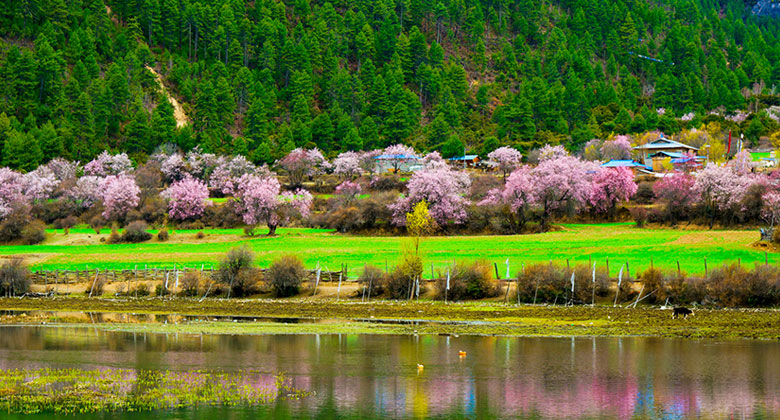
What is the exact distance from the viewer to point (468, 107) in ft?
645

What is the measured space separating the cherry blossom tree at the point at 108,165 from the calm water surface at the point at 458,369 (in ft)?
287

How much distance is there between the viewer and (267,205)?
11112 centimetres

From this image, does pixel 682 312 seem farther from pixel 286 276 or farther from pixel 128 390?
pixel 128 390

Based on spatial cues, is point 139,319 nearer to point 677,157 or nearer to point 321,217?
point 321,217

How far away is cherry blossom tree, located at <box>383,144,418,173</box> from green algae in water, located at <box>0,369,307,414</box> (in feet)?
378

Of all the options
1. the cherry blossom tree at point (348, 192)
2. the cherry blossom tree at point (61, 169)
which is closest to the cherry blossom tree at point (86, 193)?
the cherry blossom tree at point (61, 169)

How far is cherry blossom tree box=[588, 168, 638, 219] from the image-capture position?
11388 centimetres

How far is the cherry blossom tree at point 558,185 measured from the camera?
107 m

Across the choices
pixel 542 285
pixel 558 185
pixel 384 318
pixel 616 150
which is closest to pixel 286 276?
pixel 384 318

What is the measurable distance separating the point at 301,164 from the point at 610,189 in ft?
171

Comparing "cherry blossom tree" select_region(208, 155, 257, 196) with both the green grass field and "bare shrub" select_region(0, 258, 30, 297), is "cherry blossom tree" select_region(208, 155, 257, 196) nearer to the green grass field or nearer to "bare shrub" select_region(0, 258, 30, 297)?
the green grass field

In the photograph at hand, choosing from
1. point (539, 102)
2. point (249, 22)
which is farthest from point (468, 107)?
point (249, 22)

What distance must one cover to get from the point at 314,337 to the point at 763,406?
Result: 25412 mm

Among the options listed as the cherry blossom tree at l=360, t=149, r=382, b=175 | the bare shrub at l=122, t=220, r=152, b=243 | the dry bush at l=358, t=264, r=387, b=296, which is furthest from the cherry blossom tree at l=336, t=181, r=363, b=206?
the dry bush at l=358, t=264, r=387, b=296
